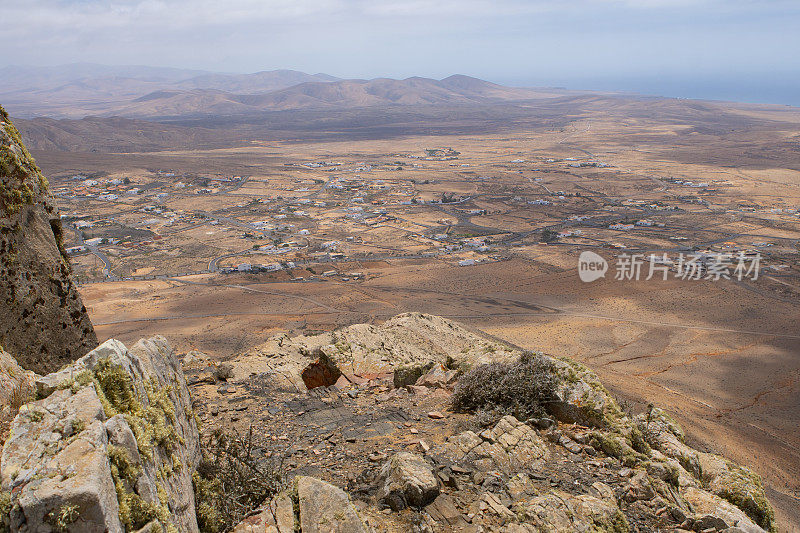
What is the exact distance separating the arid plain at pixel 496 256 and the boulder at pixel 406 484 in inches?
199

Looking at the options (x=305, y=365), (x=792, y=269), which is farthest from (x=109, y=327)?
(x=792, y=269)

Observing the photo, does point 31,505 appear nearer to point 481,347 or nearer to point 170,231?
point 481,347

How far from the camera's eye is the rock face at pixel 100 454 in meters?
3.24

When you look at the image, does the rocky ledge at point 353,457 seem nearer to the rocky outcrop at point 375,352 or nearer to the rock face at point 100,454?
the rock face at point 100,454

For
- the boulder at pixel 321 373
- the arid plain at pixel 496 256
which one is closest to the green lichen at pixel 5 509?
the boulder at pixel 321 373

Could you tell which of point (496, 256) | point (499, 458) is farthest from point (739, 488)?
point (496, 256)

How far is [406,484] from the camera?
577 centimetres

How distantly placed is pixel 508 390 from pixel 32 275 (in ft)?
23.5

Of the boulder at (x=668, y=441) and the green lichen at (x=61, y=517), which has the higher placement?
the green lichen at (x=61, y=517)

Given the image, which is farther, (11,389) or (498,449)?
(498,449)

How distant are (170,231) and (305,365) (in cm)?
5121

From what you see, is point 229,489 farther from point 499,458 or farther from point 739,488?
point 739,488

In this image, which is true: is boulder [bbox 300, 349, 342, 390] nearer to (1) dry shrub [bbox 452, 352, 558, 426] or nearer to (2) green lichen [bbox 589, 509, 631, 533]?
(1) dry shrub [bbox 452, 352, 558, 426]

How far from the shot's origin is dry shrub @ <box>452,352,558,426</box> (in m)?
8.31
